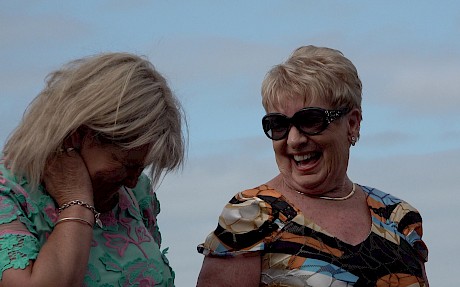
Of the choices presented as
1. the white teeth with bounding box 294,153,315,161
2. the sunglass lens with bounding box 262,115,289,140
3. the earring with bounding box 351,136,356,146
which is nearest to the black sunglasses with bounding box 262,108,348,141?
the sunglass lens with bounding box 262,115,289,140

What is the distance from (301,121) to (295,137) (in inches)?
3.5

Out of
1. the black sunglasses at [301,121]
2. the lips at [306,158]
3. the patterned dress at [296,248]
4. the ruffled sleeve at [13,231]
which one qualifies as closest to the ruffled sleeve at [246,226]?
the patterned dress at [296,248]

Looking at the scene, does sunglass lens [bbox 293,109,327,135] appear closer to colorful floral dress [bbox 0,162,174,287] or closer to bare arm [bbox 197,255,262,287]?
bare arm [bbox 197,255,262,287]

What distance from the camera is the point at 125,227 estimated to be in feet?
19.7

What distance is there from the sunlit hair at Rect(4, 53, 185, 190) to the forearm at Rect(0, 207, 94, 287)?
0.27 metres

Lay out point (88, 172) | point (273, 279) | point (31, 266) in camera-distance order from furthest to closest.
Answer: point (273, 279)
point (88, 172)
point (31, 266)

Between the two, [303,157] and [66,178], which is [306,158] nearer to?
[303,157]

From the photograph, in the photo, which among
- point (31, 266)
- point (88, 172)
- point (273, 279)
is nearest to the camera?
point (31, 266)

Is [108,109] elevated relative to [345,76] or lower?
lower

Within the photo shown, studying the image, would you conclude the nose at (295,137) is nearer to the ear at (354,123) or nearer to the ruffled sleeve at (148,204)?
the ear at (354,123)

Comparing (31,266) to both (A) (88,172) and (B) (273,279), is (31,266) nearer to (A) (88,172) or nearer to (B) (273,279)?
(A) (88,172)

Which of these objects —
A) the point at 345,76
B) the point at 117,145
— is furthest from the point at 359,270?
the point at 117,145

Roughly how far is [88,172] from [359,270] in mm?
1471

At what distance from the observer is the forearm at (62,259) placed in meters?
5.22
